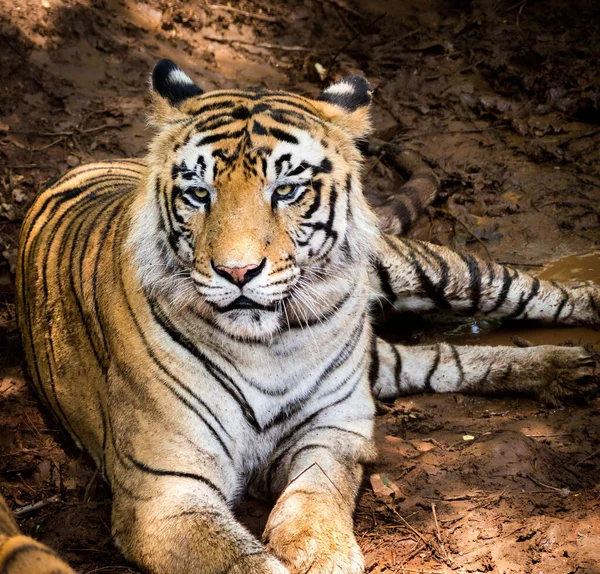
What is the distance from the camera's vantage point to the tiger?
2.79 metres

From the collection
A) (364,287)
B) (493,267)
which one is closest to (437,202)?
(493,267)

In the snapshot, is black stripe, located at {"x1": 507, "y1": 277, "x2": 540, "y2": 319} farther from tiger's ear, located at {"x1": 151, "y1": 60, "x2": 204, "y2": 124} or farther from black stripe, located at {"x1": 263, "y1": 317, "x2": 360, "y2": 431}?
tiger's ear, located at {"x1": 151, "y1": 60, "x2": 204, "y2": 124}

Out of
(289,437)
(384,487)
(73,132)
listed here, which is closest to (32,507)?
(289,437)

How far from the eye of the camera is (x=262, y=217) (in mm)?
2818

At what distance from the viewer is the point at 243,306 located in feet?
9.25

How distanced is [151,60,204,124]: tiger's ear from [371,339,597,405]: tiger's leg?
169 centimetres

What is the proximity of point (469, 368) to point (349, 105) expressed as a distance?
1596mm

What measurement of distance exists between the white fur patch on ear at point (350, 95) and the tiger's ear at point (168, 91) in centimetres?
58

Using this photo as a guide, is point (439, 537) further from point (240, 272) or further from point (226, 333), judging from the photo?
point (240, 272)

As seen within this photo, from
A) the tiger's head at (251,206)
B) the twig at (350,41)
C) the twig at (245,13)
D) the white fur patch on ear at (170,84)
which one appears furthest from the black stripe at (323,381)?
the twig at (245,13)

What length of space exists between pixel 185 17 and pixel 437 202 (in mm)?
2941

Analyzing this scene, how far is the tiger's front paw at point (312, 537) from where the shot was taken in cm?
269

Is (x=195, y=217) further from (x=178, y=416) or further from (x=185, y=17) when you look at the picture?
(x=185, y=17)

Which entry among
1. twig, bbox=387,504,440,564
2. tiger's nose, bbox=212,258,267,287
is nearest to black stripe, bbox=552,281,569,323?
twig, bbox=387,504,440,564
